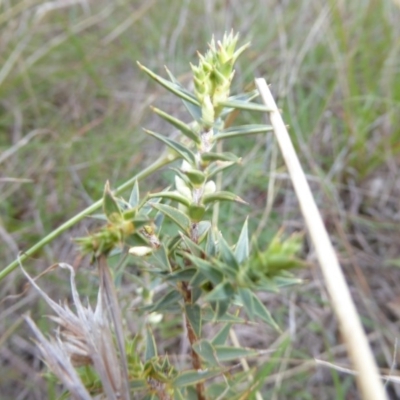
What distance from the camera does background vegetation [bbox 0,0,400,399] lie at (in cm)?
136

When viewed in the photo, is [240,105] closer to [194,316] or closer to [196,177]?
[196,177]

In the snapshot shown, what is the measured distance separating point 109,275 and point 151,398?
0.18 metres

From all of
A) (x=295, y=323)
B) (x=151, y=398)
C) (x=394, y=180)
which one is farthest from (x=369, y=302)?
(x=151, y=398)

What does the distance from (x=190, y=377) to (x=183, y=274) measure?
0.43ft

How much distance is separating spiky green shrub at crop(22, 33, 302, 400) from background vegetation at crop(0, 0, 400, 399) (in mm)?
636

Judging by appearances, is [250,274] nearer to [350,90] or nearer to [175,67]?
[350,90]

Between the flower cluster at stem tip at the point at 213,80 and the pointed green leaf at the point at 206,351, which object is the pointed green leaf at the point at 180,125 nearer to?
the flower cluster at stem tip at the point at 213,80

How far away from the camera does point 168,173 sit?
4.94ft

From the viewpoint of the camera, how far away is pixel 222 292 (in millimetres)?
480

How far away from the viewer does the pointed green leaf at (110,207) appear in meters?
0.49

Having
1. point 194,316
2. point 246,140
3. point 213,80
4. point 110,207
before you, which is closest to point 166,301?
point 194,316

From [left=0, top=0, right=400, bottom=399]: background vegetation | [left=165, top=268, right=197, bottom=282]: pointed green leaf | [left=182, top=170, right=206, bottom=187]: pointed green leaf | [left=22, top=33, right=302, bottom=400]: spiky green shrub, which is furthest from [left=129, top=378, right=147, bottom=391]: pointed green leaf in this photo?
[left=0, top=0, right=400, bottom=399]: background vegetation

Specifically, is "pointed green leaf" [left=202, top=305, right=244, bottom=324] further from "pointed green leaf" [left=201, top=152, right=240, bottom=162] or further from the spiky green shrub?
"pointed green leaf" [left=201, top=152, right=240, bottom=162]

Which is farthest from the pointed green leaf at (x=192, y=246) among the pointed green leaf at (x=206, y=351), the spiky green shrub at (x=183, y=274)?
the pointed green leaf at (x=206, y=351)
